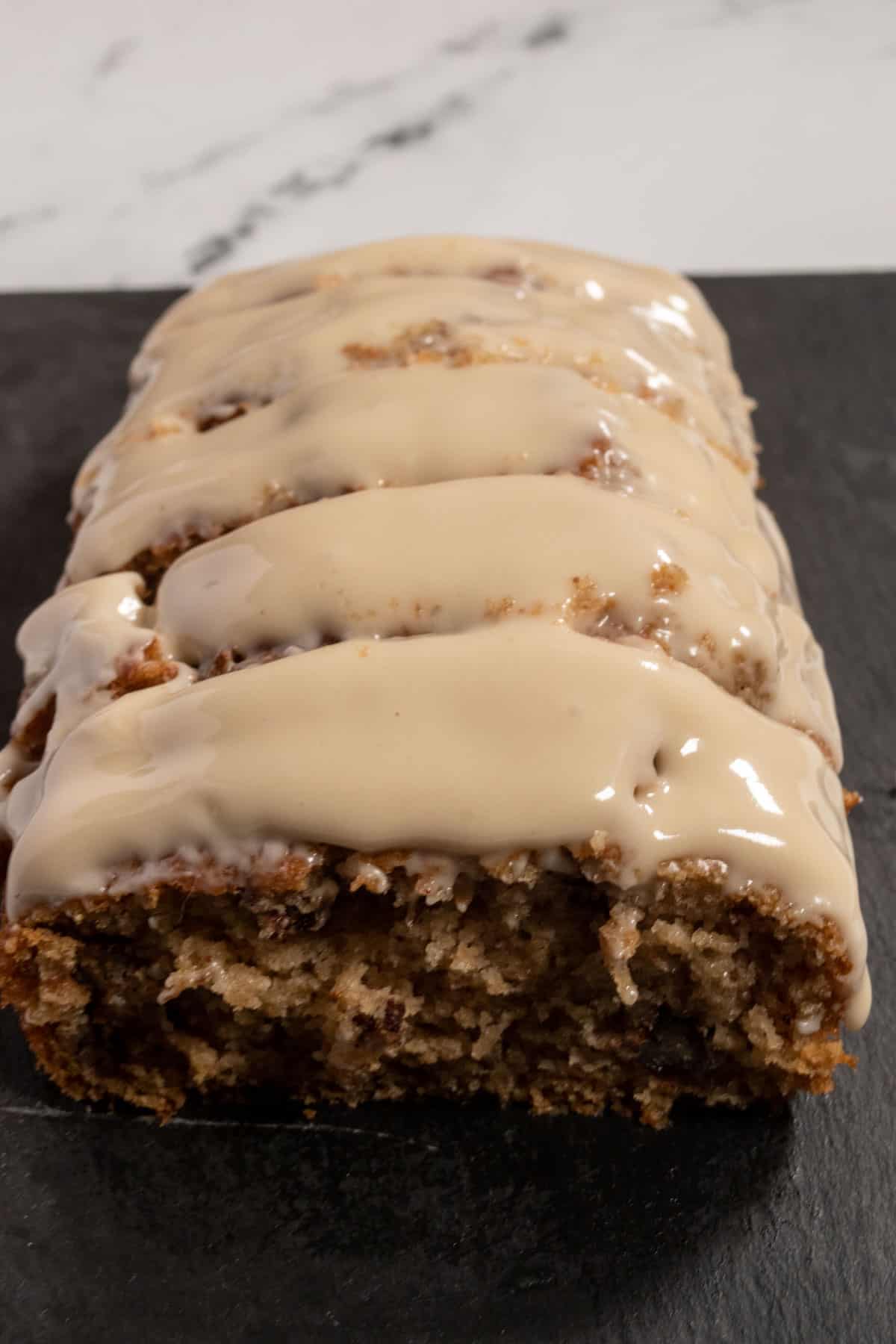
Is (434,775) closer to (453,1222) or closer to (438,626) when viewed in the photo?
(438,626)

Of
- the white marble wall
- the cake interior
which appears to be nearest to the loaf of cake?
the cake interior

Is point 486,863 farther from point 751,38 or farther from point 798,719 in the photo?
point 751,38

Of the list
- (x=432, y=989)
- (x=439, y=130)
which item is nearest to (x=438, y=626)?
(x=432, y=989)

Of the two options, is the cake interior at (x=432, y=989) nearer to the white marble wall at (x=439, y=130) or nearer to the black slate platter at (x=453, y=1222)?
the black slate platter at (x=453, y=1222)

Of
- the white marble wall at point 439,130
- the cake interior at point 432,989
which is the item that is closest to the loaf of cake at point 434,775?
the cake interior at point 432,989

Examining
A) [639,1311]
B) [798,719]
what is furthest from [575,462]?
[639,1311]

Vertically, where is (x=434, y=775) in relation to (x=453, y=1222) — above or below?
above
